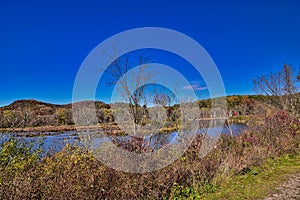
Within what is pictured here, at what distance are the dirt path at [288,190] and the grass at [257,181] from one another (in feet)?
0.42

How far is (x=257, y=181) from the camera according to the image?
552 cm

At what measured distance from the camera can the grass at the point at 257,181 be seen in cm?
477

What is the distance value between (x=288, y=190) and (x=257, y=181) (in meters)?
0.81

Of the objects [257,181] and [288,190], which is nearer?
[288,190]

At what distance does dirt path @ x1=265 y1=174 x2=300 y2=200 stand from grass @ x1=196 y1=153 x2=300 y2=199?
0.13 metres

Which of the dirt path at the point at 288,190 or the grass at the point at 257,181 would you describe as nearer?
the dirt path at the point at 288,190

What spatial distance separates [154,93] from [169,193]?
972 cm

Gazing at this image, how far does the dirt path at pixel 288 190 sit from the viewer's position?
4.42 meters

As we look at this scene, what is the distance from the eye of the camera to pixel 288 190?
15.7 ft

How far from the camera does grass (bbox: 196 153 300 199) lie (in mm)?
4770

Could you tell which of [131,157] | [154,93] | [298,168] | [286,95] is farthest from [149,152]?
[286,95]

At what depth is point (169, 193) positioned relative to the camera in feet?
15.7

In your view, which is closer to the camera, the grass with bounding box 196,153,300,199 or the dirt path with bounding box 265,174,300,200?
the dirt path with bounding box 265,174,300,200

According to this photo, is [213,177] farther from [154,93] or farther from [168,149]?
[154,93]
